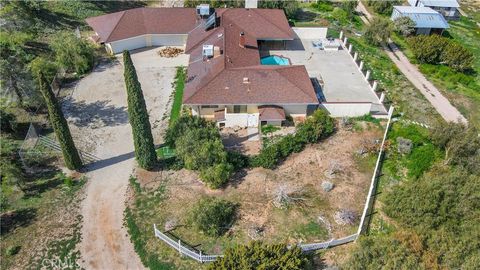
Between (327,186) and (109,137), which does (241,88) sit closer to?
(327,186)

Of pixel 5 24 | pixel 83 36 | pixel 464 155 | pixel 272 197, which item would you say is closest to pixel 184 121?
pixel 272 197

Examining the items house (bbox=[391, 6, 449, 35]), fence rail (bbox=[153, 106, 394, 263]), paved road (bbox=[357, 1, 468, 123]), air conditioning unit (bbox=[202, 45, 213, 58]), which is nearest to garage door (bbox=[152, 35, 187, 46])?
air conditioning unit (bbox=[202, 45, 213, 58])

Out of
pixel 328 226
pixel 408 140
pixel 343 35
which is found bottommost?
pixel 328 226

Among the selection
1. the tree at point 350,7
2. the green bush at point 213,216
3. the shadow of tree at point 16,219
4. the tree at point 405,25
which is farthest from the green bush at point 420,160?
the tree at point 350,7

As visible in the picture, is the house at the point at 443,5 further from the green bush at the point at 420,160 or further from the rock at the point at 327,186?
the rock at the point at 327,186

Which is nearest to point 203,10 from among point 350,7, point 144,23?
point 144,23

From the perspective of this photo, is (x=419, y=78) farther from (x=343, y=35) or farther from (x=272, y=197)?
(x=272, y=197)

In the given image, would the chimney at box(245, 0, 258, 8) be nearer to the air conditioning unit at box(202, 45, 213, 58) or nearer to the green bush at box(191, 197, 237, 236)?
the air conditioning unit at box(202, 45, 213, 58)
